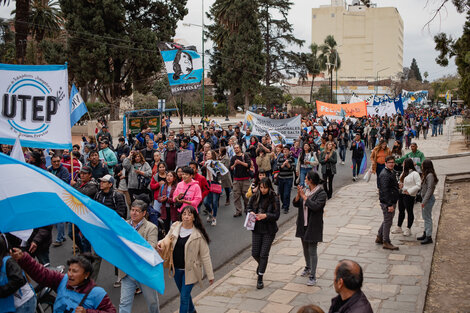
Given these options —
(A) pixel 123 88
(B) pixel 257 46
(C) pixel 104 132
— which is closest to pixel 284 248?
(C) pixel 104 132

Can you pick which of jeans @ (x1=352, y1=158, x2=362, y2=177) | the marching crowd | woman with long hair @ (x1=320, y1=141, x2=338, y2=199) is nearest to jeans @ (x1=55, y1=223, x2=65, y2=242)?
the marching crowd

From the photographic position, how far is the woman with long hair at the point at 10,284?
3.87m

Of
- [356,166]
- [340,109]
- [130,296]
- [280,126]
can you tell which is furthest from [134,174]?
[340,109]

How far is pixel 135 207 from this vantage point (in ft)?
17.8

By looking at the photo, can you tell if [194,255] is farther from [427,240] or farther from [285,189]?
[285,189]

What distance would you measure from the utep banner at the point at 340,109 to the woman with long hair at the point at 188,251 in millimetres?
21324

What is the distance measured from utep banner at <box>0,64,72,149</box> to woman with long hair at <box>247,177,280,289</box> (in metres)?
2.87

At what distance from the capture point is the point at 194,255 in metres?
5.41

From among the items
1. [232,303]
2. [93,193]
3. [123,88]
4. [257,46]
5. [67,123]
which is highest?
[257,46]

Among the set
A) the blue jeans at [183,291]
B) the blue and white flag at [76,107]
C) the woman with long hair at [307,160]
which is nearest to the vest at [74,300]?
the blue jeans at [183,291]

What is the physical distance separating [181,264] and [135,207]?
0.84 m

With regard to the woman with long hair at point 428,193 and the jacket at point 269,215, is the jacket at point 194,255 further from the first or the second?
the woman with long hair at point 428,193

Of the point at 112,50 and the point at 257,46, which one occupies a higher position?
the point at 257,46

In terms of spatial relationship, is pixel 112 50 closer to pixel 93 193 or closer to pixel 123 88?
pixel 123 88
